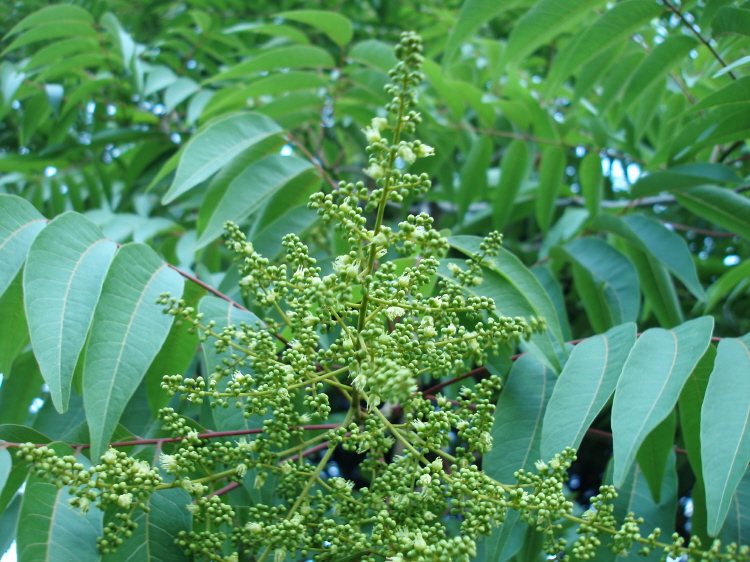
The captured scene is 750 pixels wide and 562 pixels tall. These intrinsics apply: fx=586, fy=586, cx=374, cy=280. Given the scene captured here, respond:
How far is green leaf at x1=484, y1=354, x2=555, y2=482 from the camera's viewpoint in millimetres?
1552

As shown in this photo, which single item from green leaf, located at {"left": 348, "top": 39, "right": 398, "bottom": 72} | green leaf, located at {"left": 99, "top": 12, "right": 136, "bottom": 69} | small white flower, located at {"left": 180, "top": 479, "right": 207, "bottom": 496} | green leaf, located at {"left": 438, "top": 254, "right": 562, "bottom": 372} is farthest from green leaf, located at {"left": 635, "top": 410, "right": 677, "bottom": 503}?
green leaf, located at {"left": 99, "top": 12, "right": 136, "bottom": 69}

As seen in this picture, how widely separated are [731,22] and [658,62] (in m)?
0.29

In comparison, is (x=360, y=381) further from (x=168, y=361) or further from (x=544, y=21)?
(x=544, y=21)

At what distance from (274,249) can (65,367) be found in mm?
999

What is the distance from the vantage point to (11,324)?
164 centimetres

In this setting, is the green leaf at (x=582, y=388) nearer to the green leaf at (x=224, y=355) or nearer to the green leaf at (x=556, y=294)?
the green leaf at (x=556, y=294)

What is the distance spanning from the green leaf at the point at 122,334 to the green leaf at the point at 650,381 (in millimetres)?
1080

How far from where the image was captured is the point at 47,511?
131cm

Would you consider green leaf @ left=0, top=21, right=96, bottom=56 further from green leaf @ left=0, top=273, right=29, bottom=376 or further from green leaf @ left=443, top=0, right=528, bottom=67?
green leaf @ left=443, top=0, right=528, bottom=67

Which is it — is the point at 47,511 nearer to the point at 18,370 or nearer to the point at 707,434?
the point at 18,370

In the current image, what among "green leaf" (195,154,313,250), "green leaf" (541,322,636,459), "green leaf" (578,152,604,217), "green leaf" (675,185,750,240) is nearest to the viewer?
"green leaf" (541,322,636,459)

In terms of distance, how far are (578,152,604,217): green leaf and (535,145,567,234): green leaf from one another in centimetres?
11

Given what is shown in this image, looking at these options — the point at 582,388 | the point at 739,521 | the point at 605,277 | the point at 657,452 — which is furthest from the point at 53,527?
the point at 605,277

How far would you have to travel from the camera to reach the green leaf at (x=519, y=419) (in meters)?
1.55
